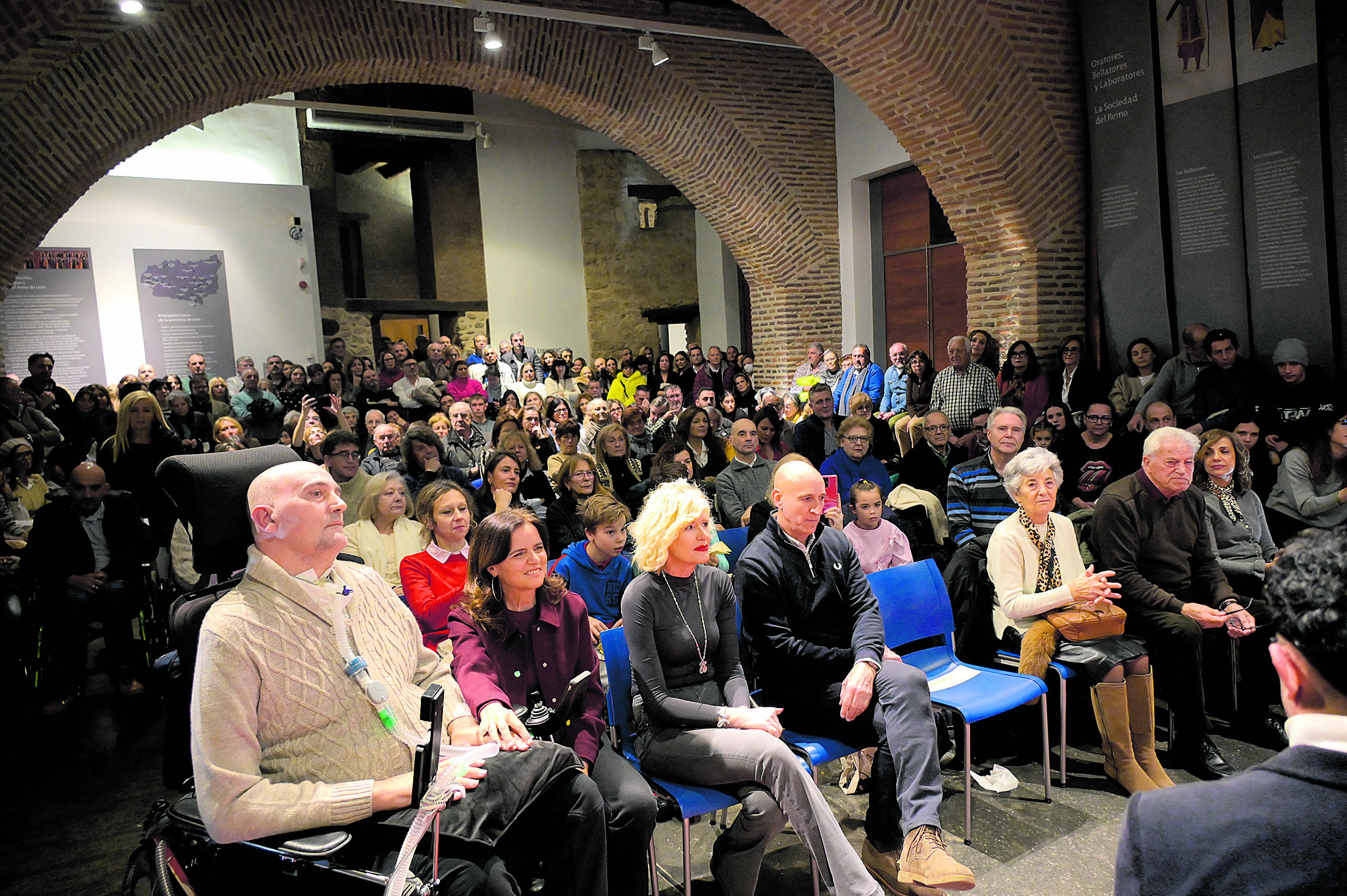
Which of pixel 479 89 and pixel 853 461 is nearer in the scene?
pixel 853 461

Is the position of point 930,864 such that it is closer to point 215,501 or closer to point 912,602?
point 912,602

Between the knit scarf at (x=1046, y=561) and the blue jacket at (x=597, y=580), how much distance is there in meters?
1.60

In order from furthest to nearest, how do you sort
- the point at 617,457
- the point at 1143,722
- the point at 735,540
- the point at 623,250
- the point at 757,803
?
the point at 623,250, the point at 617,457, the point at 735,540, the point at 1143,722, the point at 757,803

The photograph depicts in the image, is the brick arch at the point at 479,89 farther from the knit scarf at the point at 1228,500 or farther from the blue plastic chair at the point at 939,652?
the blue plastic chair at the point at 939,652

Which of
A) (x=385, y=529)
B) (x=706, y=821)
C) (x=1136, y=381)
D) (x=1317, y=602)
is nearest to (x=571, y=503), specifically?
(x=385, y=529)

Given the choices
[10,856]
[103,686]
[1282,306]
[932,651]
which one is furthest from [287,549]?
[1282,306]

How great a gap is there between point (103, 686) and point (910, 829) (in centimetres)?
438

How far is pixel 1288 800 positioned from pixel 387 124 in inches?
554

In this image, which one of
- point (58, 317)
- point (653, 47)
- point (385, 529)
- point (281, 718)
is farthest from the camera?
point (58, 317)

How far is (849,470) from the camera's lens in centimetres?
507

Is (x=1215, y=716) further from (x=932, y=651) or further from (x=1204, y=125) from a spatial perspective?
(x=1204, y=125)

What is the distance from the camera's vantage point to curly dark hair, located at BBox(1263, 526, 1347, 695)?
969mm

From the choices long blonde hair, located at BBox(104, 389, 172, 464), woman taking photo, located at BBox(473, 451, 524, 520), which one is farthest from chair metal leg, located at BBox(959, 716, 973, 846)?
long blonde hair, located at BBox(104, 389, 172, 464)

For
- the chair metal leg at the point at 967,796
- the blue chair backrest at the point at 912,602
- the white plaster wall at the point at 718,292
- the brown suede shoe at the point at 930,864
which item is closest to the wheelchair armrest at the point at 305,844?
the brown suede shoe at the point at 930,864
